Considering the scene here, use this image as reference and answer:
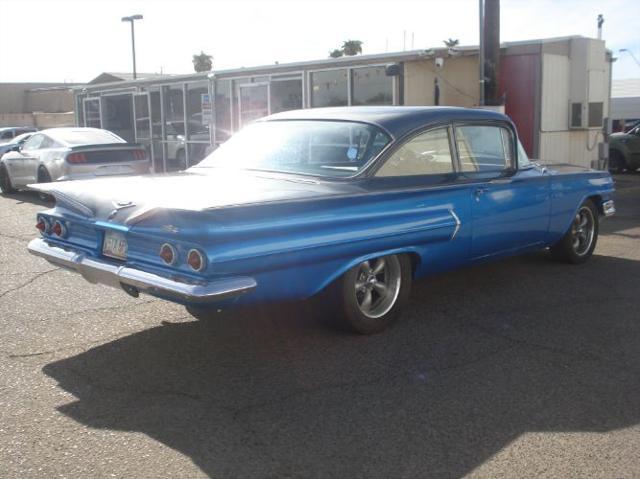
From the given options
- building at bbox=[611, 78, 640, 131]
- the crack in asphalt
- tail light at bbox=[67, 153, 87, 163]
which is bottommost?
the crack in asphalt

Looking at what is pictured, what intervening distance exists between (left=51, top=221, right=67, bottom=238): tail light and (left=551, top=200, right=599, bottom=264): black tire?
4655 mm

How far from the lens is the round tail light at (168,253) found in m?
4.16

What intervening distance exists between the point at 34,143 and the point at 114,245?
10106 millimetres

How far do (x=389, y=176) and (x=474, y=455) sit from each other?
7.47 ft

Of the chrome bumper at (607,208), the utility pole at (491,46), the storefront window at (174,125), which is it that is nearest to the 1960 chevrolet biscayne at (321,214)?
the chrome bumper at (607,208)

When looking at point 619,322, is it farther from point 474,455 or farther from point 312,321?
point 474,455

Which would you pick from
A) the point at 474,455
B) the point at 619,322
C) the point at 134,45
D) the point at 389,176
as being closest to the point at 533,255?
the point at 619,322

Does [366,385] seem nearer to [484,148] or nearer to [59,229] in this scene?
[59,229]

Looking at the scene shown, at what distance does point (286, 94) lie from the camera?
16062 millimetres

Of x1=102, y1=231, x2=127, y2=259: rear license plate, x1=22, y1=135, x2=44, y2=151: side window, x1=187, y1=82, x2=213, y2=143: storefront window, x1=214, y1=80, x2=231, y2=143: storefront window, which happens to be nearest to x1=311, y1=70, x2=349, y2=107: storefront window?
x1=214, y1=80, x2=231, y2=143: storefront window

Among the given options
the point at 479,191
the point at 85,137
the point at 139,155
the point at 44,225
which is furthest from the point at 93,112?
the point at 479,191

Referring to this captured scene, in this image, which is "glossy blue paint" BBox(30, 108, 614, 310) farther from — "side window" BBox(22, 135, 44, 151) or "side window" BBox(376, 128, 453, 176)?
"side window" BBox(22, 135, 44, 151)

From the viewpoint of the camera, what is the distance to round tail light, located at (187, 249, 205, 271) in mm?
4030

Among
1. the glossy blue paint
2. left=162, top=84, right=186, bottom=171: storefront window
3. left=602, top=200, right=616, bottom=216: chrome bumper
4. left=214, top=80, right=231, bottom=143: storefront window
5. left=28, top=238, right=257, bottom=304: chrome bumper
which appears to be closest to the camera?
left=28, top=238, right=257, bottom=304: chrome bumper
